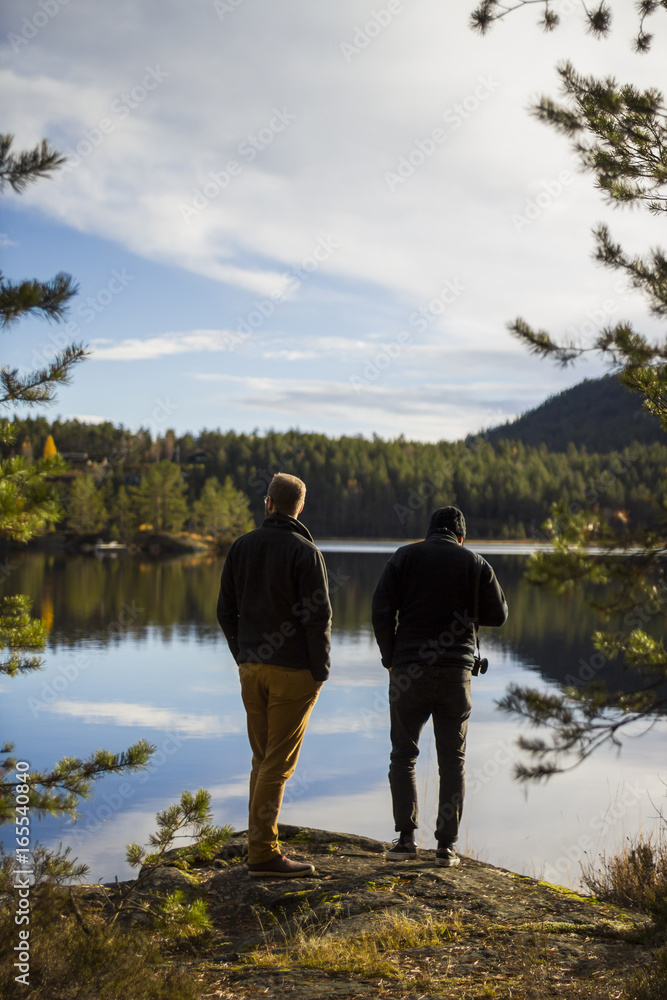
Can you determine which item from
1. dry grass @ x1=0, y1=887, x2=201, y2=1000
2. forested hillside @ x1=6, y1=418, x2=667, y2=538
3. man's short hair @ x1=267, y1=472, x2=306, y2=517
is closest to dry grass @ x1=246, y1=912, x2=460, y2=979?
dry grass @ x1=0, y1=887, x2=201, y2=1000

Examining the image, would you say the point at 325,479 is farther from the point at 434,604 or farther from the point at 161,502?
the point at 434,604

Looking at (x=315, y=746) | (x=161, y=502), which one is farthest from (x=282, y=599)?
(x=161, y=502)

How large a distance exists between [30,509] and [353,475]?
4978 inches

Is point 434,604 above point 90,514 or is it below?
below

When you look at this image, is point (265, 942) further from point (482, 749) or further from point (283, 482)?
point (482, 749)

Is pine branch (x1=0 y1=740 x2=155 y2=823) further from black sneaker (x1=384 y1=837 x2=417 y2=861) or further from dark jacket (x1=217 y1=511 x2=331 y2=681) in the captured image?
black sneaker (x1=384 y1=837 x2=417 y2=861)

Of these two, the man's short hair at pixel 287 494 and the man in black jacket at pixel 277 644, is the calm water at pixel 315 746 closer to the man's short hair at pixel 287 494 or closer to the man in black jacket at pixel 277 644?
the man in black jacket at pixel 277 644

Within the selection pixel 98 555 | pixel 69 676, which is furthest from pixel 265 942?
pixel 98 555

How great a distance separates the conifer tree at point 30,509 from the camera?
331cm

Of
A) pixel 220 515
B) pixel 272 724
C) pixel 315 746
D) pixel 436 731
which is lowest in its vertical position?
pixel 315 746

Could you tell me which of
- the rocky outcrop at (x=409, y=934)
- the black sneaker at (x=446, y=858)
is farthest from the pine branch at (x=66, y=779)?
the black sneaker at (x=446, y=858)

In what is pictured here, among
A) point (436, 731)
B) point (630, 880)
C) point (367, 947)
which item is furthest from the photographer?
point (630, 880)

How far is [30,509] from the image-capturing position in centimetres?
329

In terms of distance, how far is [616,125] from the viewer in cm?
455
